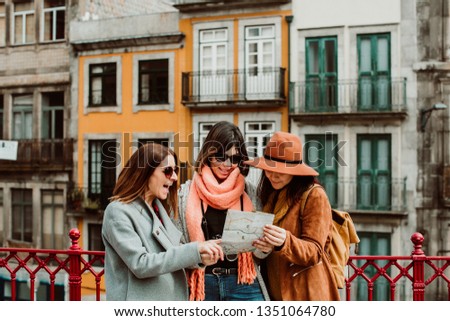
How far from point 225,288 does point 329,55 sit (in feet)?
21.1

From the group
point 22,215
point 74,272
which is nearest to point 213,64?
point 22,215

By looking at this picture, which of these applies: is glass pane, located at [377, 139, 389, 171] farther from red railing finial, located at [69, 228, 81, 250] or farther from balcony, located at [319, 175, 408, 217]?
red railing finial, located at [69, 228, 81, 250]

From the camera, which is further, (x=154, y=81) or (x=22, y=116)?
(x=22, y=116)

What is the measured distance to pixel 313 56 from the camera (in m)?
7.99

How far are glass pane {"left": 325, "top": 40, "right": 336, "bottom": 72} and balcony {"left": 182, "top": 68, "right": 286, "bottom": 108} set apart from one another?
0.60 metres

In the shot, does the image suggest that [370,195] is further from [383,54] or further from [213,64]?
[213,64]

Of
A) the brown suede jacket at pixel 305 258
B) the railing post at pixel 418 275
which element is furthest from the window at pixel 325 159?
the brown suede jacket at pixel 305 258

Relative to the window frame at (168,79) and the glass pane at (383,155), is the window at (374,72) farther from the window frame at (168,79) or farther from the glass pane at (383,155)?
the window frame at (168,79)

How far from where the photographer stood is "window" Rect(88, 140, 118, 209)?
870cm

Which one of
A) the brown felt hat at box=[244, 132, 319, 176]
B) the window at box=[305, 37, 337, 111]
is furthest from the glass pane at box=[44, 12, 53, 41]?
the brown felt hat at box=[244, 132, 319, 176]

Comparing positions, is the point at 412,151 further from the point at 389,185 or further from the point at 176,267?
the point at 176,267

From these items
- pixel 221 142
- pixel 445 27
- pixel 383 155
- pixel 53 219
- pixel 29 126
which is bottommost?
pixel 53 219

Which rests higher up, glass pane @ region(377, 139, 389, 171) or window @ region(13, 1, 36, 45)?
window @ region(13, 1, 36, 45)
